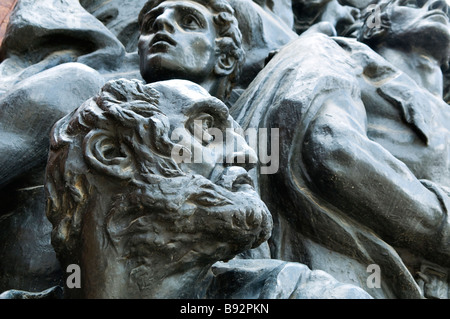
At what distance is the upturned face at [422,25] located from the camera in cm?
328

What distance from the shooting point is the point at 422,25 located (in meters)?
3.32

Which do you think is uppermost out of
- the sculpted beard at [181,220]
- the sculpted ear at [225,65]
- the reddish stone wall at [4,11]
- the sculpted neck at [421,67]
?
the sculpted beard at [181,220]

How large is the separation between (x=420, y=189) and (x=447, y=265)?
0.29 m

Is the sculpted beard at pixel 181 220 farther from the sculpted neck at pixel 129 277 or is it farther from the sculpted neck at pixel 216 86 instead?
the sculpted neck at pixel 216 86

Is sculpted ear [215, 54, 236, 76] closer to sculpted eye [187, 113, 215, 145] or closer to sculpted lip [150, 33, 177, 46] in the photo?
sculpted lip [150, 33, 177, 46]

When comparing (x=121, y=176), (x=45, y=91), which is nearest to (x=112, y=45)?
(x=45, y=91)

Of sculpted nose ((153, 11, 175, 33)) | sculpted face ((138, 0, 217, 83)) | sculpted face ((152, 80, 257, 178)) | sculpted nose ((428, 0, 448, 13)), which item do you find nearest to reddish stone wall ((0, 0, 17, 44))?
sculpted face ((138, 0, 217, 83))

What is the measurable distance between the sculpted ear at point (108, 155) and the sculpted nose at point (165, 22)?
1203 mm

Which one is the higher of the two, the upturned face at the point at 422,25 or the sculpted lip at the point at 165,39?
the sculpted lip at the point at 165,39

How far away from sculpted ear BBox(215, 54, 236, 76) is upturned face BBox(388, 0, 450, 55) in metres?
1.05

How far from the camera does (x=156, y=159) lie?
1556 millimetres

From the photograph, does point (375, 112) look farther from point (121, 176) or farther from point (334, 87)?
point (121, 176)

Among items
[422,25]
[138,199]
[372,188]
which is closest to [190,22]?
[372,188]

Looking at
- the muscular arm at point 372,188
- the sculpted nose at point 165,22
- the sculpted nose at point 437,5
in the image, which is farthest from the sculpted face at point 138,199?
the sculpted nose at point 437,5
